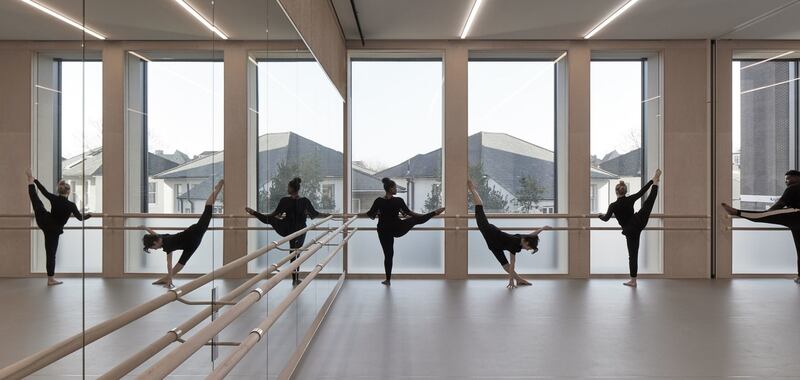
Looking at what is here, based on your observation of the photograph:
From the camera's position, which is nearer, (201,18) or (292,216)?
(201,18)

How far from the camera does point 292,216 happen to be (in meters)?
3.61

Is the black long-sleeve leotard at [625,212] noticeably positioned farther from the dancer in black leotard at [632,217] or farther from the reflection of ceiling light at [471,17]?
the reflection of ceiling light at [471,17]

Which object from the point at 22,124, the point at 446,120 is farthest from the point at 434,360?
the point at 446,120

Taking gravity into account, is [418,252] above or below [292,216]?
below

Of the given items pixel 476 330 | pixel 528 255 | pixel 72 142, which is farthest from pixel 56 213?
pixel 528 255

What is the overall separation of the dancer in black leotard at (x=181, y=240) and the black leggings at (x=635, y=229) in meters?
7.34

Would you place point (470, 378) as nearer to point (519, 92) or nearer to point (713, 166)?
point (519, 92)

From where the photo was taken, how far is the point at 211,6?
2.03 meters

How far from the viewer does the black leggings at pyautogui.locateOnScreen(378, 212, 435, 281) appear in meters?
8.14

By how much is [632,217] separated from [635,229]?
0.19 meters

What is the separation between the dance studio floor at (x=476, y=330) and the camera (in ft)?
3.87

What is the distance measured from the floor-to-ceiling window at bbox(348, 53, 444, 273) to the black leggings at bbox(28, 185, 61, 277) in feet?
25.5

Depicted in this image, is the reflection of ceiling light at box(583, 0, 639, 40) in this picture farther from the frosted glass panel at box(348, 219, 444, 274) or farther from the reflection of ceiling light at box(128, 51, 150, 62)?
the reflection of ceiling light at box(128, 51, 150, 62)

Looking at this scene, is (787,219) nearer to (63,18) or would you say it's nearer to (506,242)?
(506,242)
